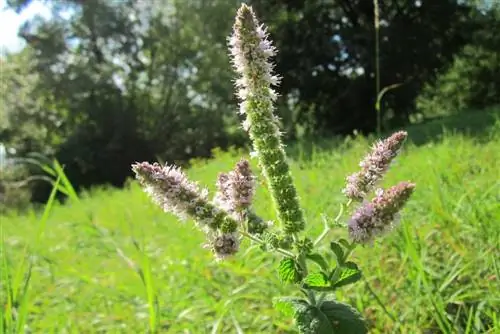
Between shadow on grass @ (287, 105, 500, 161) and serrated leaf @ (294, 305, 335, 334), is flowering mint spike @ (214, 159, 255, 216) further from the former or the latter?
shadow on grass @ (287, 105, 500, 161)

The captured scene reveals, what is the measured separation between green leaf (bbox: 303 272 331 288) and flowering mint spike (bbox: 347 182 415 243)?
112mm

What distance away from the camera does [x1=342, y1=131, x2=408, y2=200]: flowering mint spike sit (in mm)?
1229

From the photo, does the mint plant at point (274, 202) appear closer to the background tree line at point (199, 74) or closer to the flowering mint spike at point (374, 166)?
the flowering mint spike at point (374, 166)

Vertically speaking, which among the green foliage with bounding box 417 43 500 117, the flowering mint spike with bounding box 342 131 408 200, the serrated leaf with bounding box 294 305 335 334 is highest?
the flowering mint spike with bounding box 342 131 408 200

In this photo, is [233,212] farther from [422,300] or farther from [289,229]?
[422,300]

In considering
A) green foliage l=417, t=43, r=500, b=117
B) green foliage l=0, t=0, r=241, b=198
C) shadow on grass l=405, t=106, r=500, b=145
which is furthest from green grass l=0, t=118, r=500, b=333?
green foliage l=417, t=43, r=500, b=117

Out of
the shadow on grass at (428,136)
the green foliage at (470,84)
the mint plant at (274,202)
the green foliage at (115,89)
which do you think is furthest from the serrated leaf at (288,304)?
the green foliage at (470,84)

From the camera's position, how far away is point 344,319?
1243 mm

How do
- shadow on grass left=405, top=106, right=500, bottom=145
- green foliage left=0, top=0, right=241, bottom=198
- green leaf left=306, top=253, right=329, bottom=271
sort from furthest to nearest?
green foliage left=0, top=0, right=241, bottom=198 → shadow on grass left=405, top=106, right=500, bottom=145 → green leaf left=306, top=253, right=329, bottom=271

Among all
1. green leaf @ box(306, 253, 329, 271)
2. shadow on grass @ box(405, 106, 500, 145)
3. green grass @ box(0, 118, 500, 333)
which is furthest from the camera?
shadow on grass @ box(405, 106, 500, 145)

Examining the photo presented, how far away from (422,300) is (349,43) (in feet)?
51.8

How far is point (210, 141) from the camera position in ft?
79.4

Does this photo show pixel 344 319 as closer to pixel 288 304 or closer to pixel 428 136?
pixel 288 304

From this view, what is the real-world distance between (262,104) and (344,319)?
497 mm
